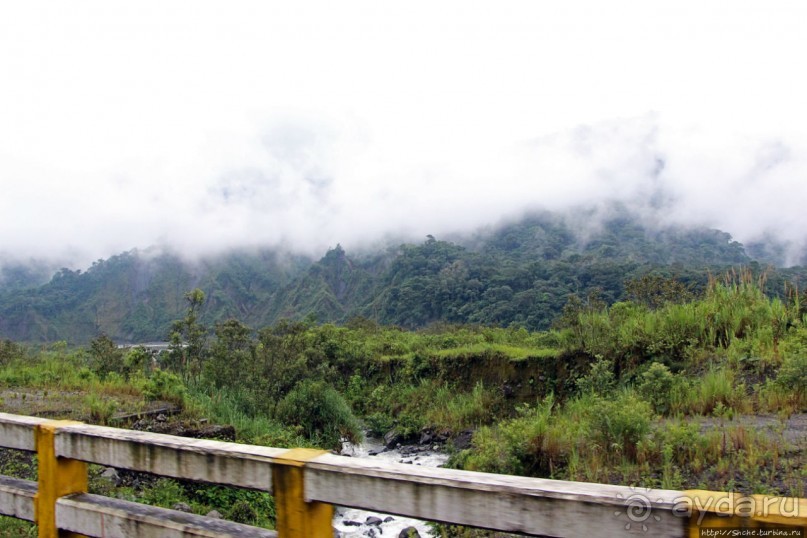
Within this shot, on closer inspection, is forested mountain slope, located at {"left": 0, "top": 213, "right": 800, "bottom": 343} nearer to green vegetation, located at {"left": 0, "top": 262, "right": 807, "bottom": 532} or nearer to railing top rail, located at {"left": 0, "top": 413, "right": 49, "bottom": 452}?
green vegetation, located at {"left": 0, "top": 262, "right": 807, "bottom": 532}

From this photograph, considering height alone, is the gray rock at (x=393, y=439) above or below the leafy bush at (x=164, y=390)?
below

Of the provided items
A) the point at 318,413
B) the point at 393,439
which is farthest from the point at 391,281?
the point at 318,413

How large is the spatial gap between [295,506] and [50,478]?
1.80 m

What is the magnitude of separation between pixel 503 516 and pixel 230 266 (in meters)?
111

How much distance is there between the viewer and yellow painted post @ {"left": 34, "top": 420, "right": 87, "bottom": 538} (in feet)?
10.1

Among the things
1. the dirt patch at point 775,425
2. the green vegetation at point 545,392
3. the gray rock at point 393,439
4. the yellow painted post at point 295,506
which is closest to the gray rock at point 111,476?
the green vegetation at point 545,392

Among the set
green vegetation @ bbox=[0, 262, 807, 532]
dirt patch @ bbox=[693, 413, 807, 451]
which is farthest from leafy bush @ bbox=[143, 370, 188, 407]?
dirt patch @ bbox=[693, 413, 807, 451]

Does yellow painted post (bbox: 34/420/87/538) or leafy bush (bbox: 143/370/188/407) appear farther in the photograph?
leafy bush (bbox: 143/370/188/407)

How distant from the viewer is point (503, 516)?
1910mm

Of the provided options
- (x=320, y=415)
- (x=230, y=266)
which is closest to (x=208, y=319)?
(x=230, y=266)

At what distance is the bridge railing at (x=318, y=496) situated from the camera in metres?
1.71

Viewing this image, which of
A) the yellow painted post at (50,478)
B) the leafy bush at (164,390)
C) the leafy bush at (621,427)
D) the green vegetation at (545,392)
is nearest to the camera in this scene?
the yellow painted post at (50,478)

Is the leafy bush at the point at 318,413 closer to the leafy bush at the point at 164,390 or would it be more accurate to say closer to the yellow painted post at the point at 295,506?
the leafy bush at the point at 164,390

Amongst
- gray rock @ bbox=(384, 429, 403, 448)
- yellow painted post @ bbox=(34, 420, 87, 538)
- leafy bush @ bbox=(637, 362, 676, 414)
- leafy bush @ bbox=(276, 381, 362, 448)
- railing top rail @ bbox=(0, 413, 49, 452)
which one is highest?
railing top rail @ bbox=(0, 413, 49, 452)
